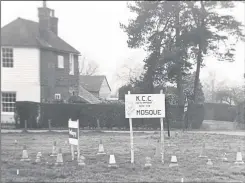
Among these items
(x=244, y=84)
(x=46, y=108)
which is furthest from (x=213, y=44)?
(x=244, y=84)

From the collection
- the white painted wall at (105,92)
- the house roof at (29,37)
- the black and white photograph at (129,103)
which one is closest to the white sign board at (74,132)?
the black and white photograph at (129,103)

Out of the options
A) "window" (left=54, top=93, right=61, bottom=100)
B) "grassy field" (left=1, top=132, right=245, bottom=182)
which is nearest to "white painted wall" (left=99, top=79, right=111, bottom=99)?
"window" (left=54, top=93, right=61, bottom=100)

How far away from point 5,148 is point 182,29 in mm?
7589

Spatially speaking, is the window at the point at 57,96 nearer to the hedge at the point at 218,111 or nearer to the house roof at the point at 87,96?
the house roof at the point at 87,96

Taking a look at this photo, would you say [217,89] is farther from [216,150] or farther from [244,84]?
[216,150]

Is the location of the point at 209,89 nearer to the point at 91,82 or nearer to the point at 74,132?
the point at 91,82

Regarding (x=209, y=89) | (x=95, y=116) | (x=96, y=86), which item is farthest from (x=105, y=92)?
(x=209, y=89)

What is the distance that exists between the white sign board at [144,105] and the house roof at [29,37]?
9.03m

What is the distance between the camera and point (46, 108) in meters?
23.9

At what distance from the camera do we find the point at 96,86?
23.5 metres

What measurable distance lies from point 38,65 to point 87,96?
632 centimetres

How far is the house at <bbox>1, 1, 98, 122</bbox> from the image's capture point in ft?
60.6

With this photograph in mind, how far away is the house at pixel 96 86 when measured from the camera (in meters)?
23.3

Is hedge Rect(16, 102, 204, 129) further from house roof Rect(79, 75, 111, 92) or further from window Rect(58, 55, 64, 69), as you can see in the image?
window Rect(58, 55, 64, 69)
